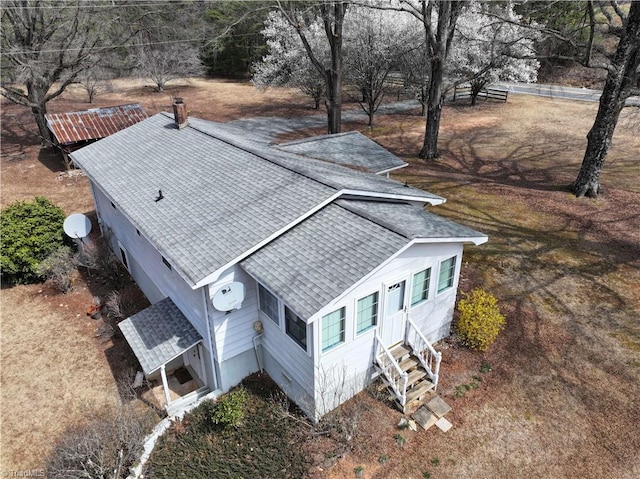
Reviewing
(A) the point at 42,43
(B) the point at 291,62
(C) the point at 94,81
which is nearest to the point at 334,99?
(B) the point at 291,62

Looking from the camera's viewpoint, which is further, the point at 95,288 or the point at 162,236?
the point at 95,288

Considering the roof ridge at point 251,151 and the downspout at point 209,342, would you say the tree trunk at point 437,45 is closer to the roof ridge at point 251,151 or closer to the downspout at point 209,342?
the roof ridge at point 251,151

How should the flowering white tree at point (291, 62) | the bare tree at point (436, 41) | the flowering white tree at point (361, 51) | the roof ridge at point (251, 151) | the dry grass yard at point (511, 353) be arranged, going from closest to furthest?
the dry grass yard at point (511, 353) → the roof ridge at point (251, 151) → the bare tree at point (436, 41) → the flowering white tree at point (361, 51) → the flowering white tree at point (291, 62)

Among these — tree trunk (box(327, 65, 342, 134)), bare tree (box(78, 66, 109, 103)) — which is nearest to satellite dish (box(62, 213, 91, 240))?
tree trunk (box(327, 65, 342, 134))

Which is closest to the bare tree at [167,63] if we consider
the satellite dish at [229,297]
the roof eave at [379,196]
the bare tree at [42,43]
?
the bare tree at [42,43]

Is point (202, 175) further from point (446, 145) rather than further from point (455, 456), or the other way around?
point (446, 145)

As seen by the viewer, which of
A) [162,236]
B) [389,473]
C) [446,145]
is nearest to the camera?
[389,473]

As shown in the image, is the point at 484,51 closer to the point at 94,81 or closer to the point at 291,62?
the point at 291,62

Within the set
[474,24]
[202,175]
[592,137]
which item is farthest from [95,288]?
[474,24]
